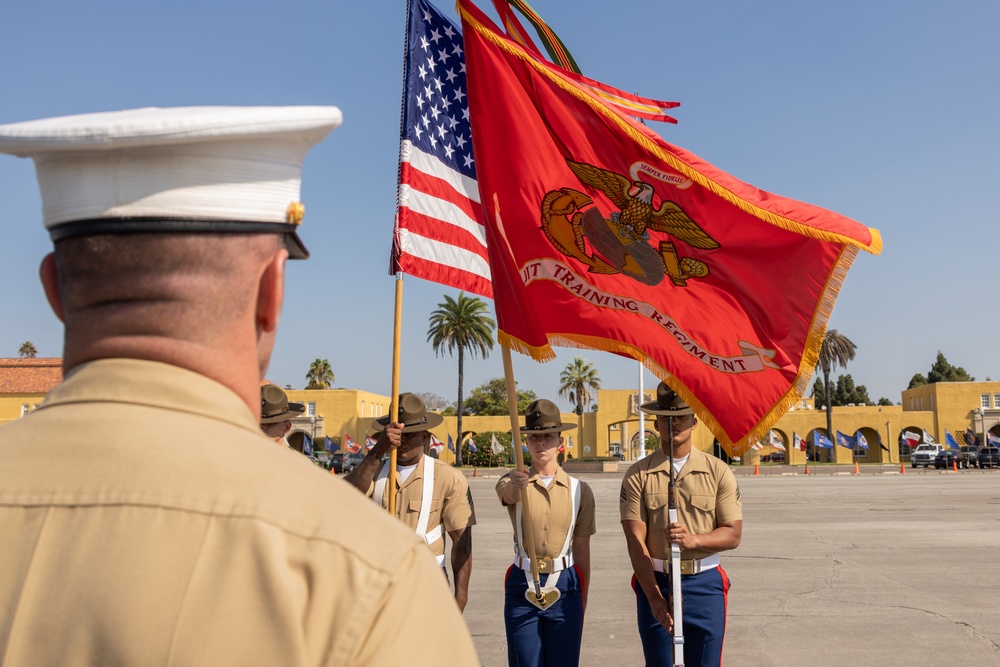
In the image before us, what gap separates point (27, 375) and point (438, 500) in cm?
7494

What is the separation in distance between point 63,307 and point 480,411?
304 ft

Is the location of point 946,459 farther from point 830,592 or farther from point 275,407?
point 275,407

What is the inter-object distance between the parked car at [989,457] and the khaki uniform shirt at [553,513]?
54.7 m

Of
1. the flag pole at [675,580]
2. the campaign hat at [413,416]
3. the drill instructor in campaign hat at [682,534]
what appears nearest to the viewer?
the flag pole at [675,580]

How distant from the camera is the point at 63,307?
139 cm

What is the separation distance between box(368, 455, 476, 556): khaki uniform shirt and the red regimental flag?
4.38ft

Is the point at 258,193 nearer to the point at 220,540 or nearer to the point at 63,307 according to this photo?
the point at 63,307

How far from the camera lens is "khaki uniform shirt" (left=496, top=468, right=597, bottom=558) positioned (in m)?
6.03

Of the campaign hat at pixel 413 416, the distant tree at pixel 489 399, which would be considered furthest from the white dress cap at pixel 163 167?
the distant tree at pixel 489 399

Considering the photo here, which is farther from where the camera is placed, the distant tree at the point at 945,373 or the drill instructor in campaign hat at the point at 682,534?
the distant tree at the point at 945,373

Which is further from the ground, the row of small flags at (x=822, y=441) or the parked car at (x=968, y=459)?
the row of small flags at (x=822, y=441)

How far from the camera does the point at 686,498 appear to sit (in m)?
5.75

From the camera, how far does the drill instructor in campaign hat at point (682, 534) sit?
5.48m

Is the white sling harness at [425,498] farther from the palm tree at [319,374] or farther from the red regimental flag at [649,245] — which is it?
the palm tree at [319,374]
